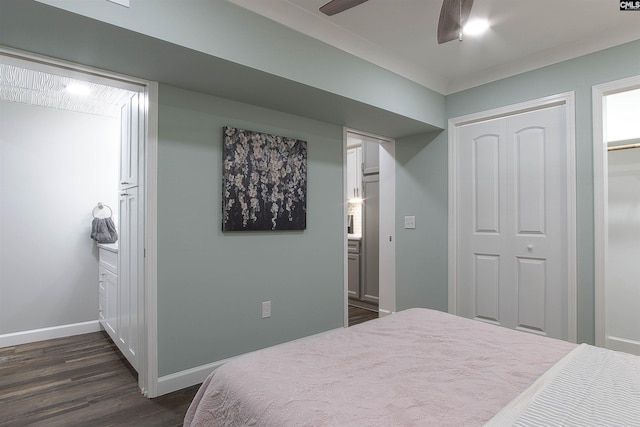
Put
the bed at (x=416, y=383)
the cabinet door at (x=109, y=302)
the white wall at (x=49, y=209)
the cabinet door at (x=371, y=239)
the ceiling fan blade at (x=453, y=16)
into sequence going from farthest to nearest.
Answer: the cabinet door at (x=371, y=239), the white wall at (x=49, y=209), the cabinet door at (x=109, y=302), the ceiling fan blade at (x=453, y=16), the bed at (x=416, y=383)

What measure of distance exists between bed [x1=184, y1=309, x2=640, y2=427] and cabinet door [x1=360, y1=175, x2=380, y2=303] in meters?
2.73

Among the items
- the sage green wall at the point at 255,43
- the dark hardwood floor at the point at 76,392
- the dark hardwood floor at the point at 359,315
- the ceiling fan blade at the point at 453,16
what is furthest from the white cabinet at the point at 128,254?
the dark hardwood floor at the point at 359,315

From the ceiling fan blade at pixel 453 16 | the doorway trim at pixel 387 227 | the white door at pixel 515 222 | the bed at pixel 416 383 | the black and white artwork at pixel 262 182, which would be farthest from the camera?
the doorway trim at pixel 387 227

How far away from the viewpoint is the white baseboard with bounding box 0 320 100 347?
307 cm

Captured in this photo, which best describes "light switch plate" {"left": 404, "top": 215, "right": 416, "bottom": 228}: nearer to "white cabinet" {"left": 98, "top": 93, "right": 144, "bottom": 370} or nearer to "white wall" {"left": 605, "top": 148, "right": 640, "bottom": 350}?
→ "white wall" {"left": 605, "top": 148, "right": 640, "bottom": 350}

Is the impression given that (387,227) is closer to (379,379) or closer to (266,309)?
(266,309)

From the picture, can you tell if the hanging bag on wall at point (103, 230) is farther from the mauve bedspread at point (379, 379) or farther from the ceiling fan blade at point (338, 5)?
the ceiling fan blade at point (338, 5)

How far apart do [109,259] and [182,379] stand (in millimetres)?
1557

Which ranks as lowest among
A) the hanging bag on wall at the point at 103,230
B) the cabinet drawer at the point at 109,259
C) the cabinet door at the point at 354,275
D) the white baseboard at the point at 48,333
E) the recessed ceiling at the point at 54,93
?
the white baseboard at the point at 48,333

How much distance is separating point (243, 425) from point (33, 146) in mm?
3674

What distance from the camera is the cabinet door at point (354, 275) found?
4473 mm

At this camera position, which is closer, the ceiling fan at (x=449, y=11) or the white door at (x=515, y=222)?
the ceiling fan at (x=449, y=11)

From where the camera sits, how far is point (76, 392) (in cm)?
222

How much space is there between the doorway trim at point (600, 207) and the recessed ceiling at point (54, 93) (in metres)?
3.54
